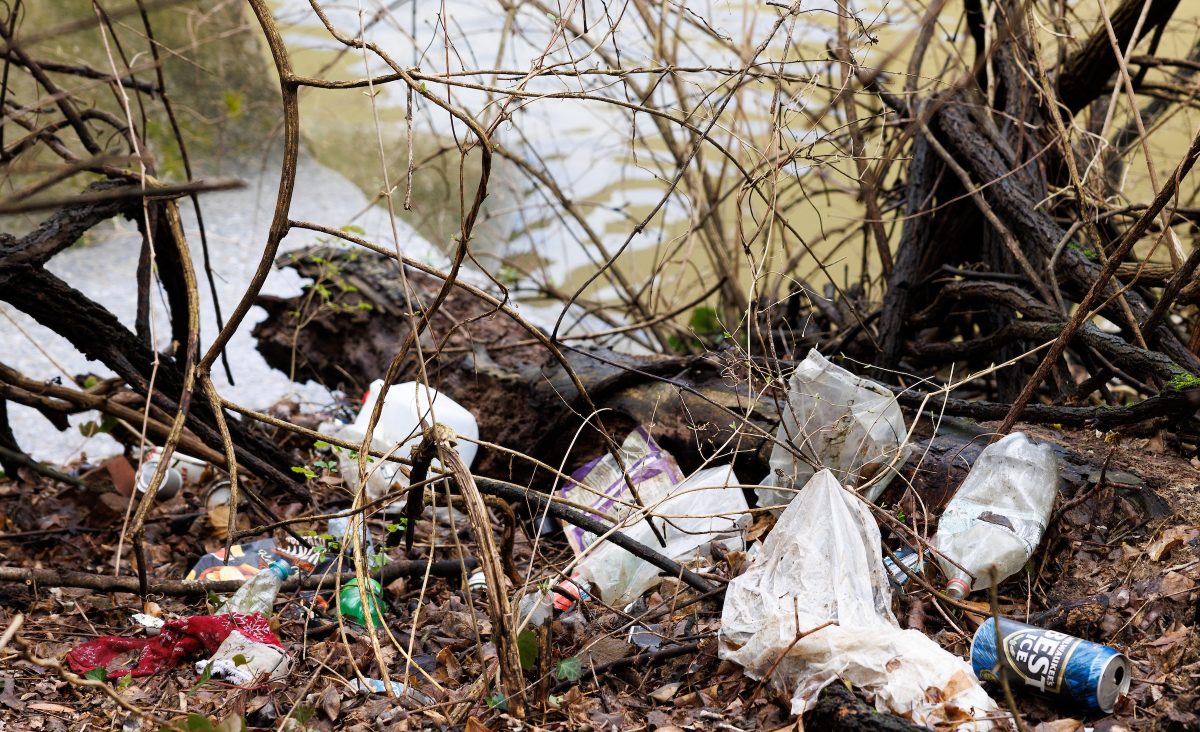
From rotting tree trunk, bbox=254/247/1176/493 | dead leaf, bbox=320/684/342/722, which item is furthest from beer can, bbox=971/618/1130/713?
dead leaf, bbox=320/684/342/722

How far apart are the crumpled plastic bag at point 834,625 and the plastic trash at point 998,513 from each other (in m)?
0.24

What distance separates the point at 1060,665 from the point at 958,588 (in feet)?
1.24

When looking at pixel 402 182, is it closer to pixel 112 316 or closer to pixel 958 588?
pixel 112 316

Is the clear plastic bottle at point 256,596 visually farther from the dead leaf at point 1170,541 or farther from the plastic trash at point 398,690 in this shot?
the dead leaf at point 1170,541

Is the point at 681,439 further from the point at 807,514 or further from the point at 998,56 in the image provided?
the point at 998,56

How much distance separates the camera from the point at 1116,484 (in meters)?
2.19

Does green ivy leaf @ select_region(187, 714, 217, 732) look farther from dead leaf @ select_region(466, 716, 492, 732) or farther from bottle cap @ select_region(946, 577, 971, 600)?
bottle cap @ select_region(946, 577, 971, 600)

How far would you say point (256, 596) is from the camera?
2.34 m

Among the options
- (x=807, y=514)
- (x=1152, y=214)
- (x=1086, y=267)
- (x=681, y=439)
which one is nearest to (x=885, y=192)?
(x=1086, y=267)

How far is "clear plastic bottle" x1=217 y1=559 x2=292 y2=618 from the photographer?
232 cm

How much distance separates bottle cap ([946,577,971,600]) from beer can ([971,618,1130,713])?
0.25m

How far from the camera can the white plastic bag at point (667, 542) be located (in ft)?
8.11

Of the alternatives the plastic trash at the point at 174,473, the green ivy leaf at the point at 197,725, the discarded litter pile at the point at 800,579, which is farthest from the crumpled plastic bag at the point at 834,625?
the plastic trash at the point at 174,473

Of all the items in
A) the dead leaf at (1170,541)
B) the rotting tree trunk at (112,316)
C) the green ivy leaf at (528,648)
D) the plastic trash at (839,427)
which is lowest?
the green ivy leaf at (528,648)
